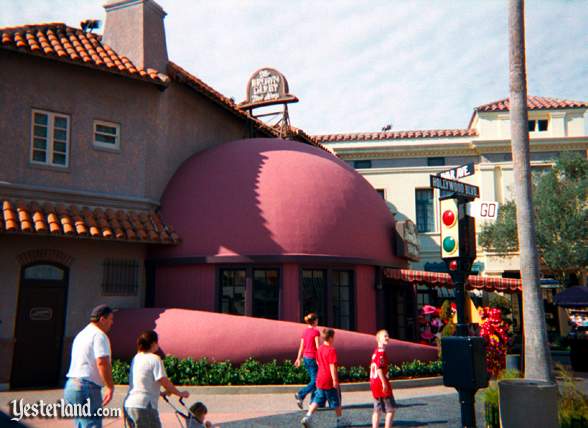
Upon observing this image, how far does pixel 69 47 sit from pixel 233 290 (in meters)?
7.60

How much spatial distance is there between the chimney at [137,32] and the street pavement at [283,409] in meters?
9.27

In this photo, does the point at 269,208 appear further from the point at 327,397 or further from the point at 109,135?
the point at 327,397

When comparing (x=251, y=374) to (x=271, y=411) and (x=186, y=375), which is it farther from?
(x=271, y=411)

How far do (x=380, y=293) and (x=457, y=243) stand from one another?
884cm

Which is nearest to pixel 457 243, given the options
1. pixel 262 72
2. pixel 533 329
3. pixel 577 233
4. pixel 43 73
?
pixel 533 329

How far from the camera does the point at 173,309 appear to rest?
13.5 metres

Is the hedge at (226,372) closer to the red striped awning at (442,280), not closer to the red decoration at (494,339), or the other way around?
the red decoration at (494,339)

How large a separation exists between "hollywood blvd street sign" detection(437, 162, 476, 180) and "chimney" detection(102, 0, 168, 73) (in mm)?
10743

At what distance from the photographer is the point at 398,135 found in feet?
105

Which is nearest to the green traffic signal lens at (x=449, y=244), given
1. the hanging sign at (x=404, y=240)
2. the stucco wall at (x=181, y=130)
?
the hanging sign at (x=404, y=240)

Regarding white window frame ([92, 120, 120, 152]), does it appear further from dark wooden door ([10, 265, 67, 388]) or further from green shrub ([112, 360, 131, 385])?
green shrub ([112, 360, 131, 385])

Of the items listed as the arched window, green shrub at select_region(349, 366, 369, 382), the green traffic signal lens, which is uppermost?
the green traffic signal lens

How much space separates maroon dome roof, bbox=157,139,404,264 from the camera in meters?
14.5

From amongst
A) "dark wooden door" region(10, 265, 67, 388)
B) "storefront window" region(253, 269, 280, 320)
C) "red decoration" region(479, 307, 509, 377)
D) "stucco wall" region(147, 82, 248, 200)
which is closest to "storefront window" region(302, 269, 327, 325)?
"storefront window" region(253, 269, 280, 320)
